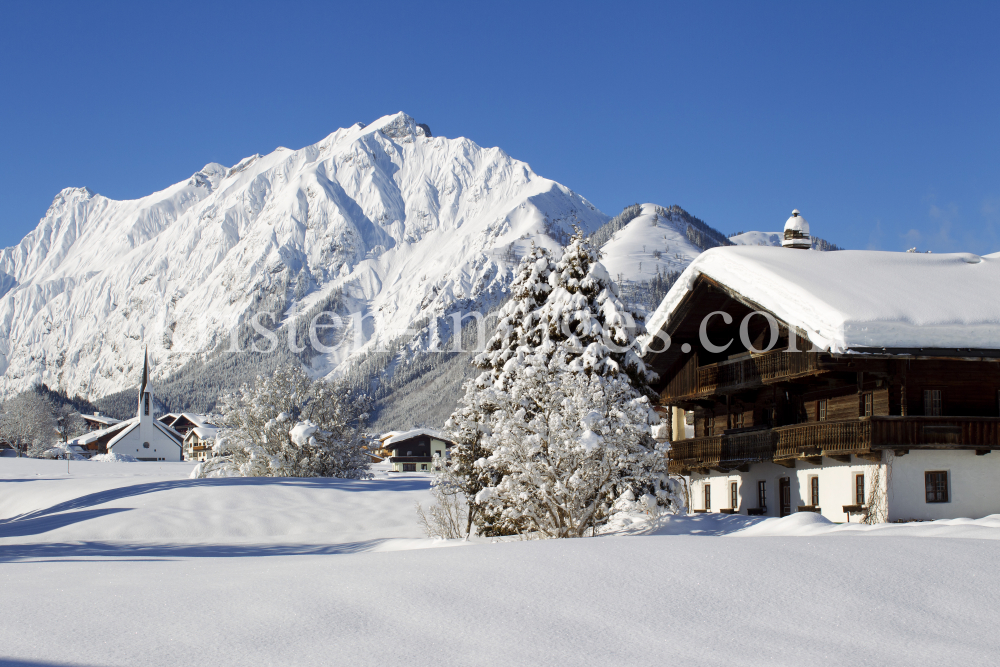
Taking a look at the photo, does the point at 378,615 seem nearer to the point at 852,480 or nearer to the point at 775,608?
the point at 775,608

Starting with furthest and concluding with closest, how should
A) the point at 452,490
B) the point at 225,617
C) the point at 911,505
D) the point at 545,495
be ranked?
the point at 452,490 < the point at 911,505 < the point at 545,495 < the point at 225,617

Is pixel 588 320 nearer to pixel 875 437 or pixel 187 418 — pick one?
pixel 875 437

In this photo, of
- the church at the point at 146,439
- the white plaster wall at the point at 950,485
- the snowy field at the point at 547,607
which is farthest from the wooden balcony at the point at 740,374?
the church at the point at 146,439

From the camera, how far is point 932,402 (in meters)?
24.1

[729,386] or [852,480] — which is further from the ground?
[729,386]

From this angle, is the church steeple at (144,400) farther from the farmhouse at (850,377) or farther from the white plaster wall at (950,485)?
the white plaster wall at (950,485)

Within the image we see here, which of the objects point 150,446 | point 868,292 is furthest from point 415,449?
point 868,292

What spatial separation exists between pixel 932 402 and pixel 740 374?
5514 mm

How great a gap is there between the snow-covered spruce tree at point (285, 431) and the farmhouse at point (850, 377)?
77.9 feet

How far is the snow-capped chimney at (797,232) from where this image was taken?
108ft

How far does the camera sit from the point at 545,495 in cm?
2088

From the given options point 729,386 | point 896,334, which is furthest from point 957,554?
point 729,386

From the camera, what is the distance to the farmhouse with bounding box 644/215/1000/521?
22469mm

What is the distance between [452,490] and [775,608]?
18476mm
